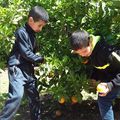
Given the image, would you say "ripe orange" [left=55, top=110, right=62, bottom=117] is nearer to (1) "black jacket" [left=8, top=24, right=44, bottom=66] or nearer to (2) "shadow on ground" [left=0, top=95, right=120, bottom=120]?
(2) "shadow on ground" [left=0, top=95, right=120, bottom=120]

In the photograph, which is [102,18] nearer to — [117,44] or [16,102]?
[117,44]

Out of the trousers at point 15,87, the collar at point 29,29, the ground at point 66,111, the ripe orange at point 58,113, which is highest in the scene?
the collar at point 29,29

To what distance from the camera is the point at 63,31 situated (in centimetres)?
500

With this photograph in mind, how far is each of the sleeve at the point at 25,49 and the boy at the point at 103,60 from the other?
75 centimetres

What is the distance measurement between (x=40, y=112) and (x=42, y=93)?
2.36 feet

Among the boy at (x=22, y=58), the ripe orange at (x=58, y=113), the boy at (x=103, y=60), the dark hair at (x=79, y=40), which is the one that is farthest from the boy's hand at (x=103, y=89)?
the ripe orange at (x=58, y=113)

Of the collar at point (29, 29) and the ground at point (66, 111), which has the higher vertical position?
the collar at point (29, 29)

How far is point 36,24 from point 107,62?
112 centimetres

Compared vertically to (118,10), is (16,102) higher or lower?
lower

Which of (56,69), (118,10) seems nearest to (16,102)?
(56,69)

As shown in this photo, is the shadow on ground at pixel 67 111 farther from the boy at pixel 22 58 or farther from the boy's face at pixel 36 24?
the boy's face at pixel 36 24

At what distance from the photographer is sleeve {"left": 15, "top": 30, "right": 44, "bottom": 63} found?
182 inches

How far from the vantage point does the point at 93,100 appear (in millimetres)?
5730

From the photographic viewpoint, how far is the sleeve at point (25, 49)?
4629mm
